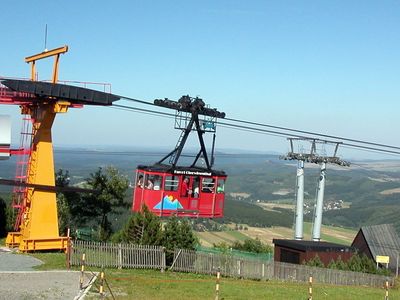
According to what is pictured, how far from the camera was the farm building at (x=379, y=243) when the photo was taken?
5253 cm

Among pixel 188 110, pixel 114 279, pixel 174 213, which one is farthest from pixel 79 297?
pixel 188 110

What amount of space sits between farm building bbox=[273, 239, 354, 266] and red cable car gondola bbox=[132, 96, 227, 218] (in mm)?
11962

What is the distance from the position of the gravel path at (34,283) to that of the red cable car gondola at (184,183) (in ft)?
25.4

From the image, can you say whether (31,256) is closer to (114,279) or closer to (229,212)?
(114,279)

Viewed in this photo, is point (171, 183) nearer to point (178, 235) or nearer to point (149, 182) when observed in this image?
point (149, 182)

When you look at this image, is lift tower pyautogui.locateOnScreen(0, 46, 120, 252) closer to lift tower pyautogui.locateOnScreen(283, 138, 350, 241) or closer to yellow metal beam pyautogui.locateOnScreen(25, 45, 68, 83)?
yellow metal beam pyautogui.locateOnScreen(25, 45, 68, 83)

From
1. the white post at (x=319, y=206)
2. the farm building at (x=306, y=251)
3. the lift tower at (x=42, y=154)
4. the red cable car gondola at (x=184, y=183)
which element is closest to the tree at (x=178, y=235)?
the red cable car gondola at (x=184, y=183)

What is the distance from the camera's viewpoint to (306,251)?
42625 millimetres

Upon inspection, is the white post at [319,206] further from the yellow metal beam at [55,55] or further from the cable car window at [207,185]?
the yellow metal beam at [55,55]

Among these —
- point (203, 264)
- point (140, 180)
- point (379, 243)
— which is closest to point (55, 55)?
point (140, 180)

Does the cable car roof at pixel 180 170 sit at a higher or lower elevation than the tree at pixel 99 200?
higher

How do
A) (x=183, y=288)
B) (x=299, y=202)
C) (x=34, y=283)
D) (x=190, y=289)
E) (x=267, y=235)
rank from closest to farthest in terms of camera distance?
(x=34, y=283) < (x=190, y=289) < (x=183, y=288) < (x=299, y=202) < (x=267, y=235)

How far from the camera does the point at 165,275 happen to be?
27125 mm

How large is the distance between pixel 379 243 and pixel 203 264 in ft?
97.6
